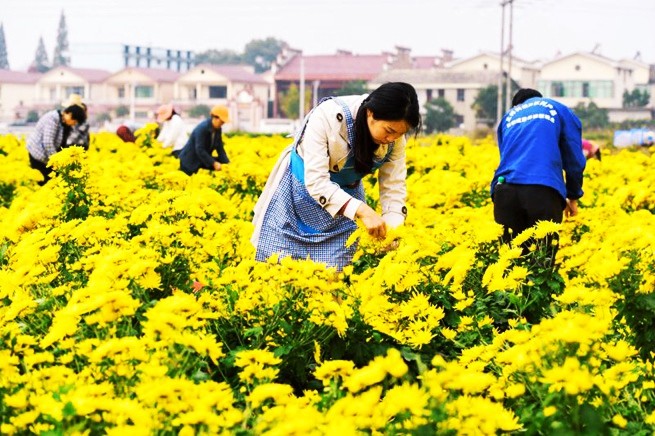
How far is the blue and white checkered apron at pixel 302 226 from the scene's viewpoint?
182 inches

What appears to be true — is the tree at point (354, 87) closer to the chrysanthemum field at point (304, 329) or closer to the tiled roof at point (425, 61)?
the tiled roof at point (425, 61)

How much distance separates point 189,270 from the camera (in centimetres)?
421

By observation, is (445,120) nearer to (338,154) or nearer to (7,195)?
(7,195)

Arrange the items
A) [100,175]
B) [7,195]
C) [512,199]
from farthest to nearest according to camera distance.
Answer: [7,195], [100,175], [512,199]

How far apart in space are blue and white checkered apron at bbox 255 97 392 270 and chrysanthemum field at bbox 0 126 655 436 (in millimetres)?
128

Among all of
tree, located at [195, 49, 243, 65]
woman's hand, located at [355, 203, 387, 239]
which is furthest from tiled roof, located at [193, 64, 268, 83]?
woman's hand, located at [355, 203, 387, 239]

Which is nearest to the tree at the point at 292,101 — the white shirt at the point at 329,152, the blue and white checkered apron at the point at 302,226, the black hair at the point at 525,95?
the black hair at the point at 525,95

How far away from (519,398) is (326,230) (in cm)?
174

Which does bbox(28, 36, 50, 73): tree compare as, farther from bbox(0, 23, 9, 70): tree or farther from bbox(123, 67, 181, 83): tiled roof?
bbox(123, 67, 181, 83): tiled roof

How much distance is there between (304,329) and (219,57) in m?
119

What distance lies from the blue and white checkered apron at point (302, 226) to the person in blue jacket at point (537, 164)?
116 centimetres

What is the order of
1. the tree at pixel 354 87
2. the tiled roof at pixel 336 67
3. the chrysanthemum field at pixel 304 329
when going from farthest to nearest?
the tiled roof at pixel 336 67, the tree at pixel 354 87, the chrysanthemum field at pixel 304 329

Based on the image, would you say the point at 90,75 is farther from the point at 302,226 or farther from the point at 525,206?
the point at 302,226

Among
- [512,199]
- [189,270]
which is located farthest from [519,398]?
[512,199]
